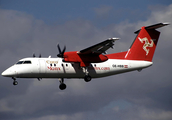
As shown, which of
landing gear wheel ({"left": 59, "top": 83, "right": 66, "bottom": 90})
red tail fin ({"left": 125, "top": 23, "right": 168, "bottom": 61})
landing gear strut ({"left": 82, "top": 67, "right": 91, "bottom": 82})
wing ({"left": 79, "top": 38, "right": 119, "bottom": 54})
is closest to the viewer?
wing ({"left": 79, "top": 38, "right": 119, "bottom": 54})

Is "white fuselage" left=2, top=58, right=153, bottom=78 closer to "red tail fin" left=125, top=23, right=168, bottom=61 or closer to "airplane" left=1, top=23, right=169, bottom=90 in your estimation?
"airplane" left=1, top=23, right=169, bottom=90

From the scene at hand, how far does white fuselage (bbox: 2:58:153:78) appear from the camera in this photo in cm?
2431

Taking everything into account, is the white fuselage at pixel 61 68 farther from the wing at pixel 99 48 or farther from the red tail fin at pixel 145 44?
the wing at pixel 99 48

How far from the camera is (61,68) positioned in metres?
25.1

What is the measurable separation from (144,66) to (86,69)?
5.48 meters

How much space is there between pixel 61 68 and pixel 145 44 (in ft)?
26.9

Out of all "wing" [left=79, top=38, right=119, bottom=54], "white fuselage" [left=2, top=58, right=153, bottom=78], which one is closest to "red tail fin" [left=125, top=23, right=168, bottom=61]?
"white fuselage" [left=2, top=58, right=153, bottom=78]

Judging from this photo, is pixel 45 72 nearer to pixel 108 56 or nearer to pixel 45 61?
pixel 45 61

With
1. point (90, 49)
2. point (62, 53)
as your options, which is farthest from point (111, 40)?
point (62, 53)

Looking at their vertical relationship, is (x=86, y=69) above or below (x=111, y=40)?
below

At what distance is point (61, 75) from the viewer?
25188 millimetres

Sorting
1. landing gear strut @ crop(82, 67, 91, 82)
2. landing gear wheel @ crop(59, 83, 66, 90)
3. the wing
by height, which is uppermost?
the wing

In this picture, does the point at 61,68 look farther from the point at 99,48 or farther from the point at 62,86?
the point at 99,48

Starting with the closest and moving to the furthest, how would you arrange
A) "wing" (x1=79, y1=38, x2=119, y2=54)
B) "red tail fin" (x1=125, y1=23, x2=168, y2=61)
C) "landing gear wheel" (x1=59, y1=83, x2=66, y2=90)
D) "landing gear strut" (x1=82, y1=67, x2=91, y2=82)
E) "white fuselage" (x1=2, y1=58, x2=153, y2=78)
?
"wing" (x1=79, y1=38, x2=119, y2=54)
"white fuselage" (x1=2, y1=58, x2=153, y2=78)
"landing gear strut" (x1=82, y1=67, x2=91, y2=82)
"landing gear wheel" (x1=59, y1=83, x2=66, y2=90)
"red tail fin" (x1=125, y1=23, x2=168, y2=61)
